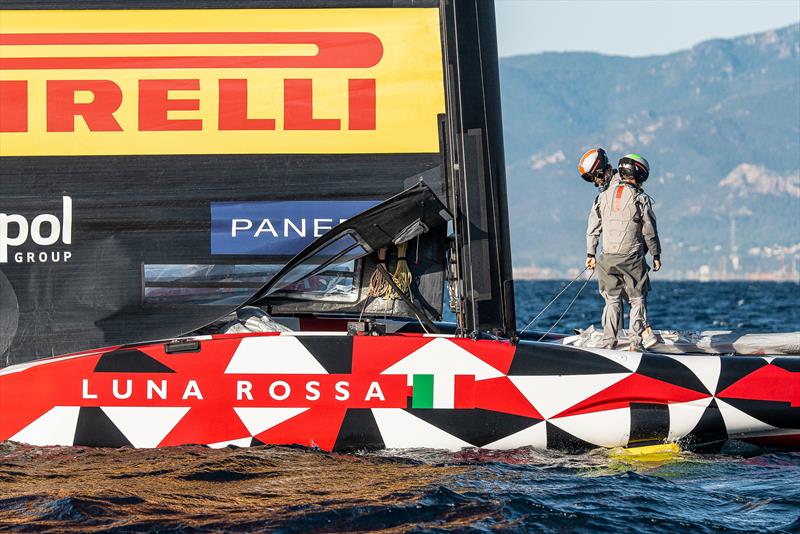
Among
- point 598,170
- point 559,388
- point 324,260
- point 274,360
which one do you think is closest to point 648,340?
point 559,388

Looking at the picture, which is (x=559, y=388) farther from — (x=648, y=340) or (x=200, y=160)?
(x=200, y=160)

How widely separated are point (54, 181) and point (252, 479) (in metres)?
2.08

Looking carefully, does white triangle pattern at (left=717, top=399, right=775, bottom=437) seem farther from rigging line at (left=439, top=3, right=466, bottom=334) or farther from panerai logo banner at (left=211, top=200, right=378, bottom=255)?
panerai logo banner at (left=211, top=200, right=378, bottom=255)

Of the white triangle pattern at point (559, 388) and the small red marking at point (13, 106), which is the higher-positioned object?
the small red marking at point (13, 106)

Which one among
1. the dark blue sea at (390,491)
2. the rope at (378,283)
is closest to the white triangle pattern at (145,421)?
the dark blue sea at (390,491)

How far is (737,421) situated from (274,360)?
245 cm

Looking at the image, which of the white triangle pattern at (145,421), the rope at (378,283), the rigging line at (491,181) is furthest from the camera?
the rope at (378,283)

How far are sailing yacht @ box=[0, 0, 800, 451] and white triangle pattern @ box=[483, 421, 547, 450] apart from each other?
0.07 feet

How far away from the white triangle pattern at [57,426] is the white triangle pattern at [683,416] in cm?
308

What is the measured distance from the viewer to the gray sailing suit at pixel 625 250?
702cm

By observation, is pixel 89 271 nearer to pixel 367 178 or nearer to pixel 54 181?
pixel 54 181

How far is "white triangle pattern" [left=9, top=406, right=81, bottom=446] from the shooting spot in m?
6.26

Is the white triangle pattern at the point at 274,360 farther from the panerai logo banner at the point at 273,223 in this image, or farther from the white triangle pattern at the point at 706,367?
the white triangle pattern at the point at 706,367

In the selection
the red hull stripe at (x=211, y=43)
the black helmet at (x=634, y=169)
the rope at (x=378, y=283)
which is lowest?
the rope at (x=378, y=283)
